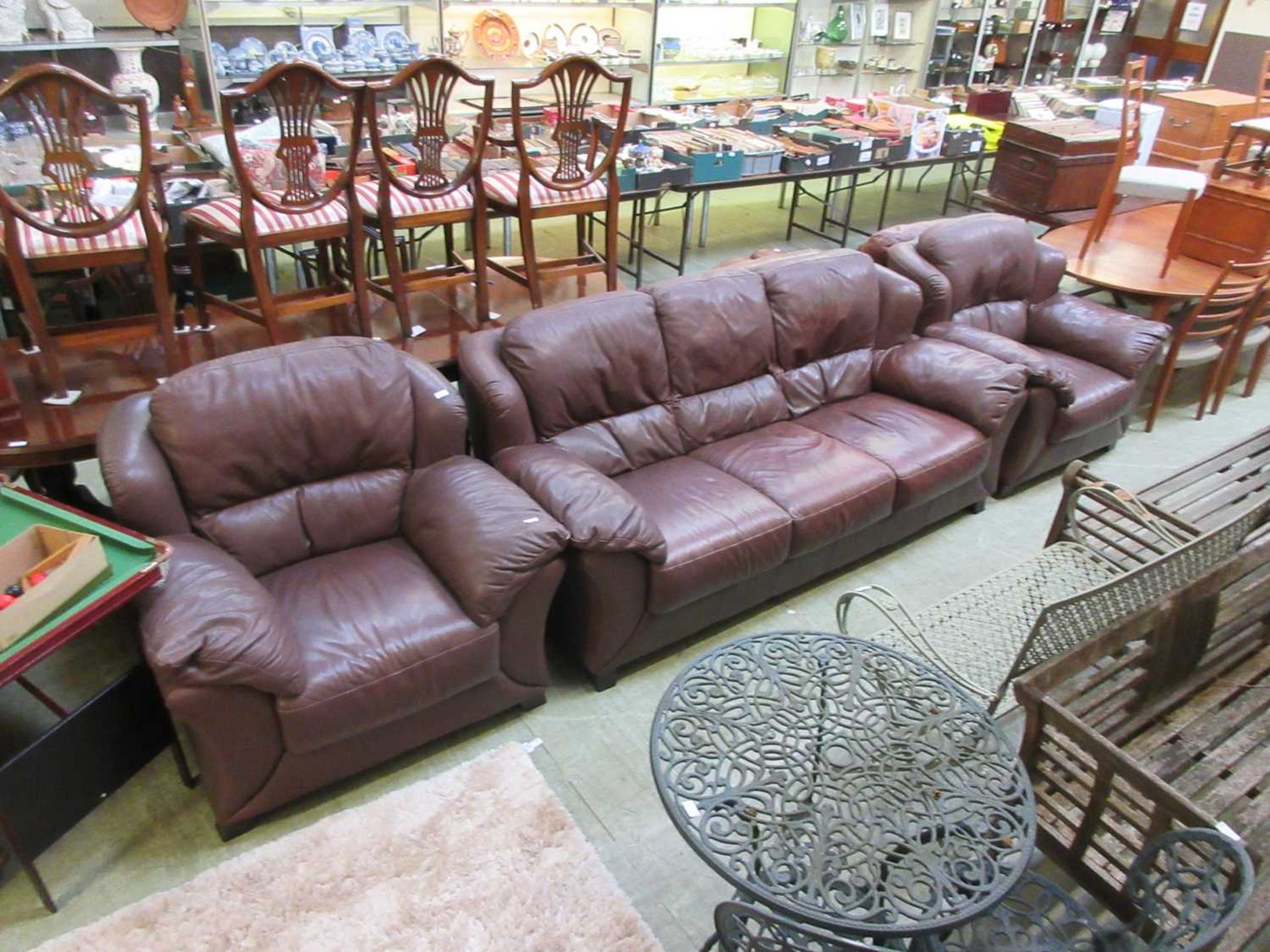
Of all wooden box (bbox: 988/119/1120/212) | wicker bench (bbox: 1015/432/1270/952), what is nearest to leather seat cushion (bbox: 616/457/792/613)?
wicker bench (bbox: 1015/432/1270/952)

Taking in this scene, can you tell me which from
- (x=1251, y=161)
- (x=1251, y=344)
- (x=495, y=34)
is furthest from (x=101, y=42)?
(x=1251, y=344)

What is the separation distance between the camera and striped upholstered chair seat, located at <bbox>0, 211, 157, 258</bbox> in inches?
101

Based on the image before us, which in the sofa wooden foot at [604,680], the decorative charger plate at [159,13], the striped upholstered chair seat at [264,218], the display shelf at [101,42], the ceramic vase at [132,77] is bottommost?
the sofa wooden foot at [604,680]

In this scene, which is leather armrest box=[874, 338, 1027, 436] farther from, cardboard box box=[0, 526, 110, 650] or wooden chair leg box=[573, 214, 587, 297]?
cardboard box box=[0, 526, 110, 650]

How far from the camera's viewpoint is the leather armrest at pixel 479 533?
221cm

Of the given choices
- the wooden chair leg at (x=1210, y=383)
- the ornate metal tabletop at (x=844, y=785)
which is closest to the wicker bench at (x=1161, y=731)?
the ornate metal tabletop at (x=844, y=785)

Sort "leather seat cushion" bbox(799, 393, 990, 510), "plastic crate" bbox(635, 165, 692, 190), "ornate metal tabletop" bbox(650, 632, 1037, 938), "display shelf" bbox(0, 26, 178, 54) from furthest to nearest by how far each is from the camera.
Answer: "display shelf" bbox(0, 26, 178, 54), "plastic crate" bbox(635, 165, 692, 190), "leather seat cushion" bbox(799, 393, 990, 510), "ornate metal tabletop" bbox(650, 632, 1037, 938)

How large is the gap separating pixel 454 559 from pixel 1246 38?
8.35 m

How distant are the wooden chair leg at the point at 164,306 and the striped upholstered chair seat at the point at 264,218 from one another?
0.21 meters

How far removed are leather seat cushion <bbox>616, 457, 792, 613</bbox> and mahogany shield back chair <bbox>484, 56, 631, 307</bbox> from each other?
1177 mm

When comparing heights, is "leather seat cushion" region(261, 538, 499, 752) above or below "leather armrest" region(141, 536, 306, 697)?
below

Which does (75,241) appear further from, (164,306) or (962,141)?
(962,141)

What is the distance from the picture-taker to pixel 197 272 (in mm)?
3250

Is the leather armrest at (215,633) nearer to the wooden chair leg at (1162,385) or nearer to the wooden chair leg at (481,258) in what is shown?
the wooden chair leg at (481,258)
